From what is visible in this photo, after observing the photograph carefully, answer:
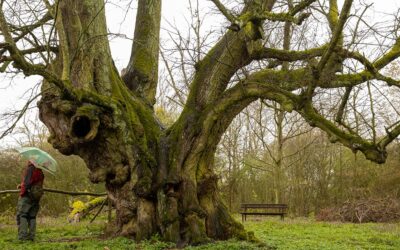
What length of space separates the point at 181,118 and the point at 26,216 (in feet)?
12.5

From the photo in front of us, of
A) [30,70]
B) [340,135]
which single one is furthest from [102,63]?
[340,135]

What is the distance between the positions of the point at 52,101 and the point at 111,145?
1405 millimetres

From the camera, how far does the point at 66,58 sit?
332 inches

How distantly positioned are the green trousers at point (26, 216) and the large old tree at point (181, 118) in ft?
5.03

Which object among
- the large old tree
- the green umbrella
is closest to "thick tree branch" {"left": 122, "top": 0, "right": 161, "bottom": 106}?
the large old tree

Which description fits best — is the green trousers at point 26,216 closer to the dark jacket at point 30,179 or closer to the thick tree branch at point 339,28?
the dark jacket at point 30,179

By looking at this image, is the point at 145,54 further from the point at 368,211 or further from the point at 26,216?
the point at 368,211

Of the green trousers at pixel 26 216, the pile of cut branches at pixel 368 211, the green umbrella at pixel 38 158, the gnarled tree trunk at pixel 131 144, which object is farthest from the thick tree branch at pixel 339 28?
the pile of cut branches at pixel 368 211

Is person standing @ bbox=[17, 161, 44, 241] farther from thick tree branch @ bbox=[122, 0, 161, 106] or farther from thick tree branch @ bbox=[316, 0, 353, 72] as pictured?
thick tree branch @ bbox=[316, 0, 353, 72]

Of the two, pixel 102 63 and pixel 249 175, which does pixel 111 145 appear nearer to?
pixel 102 63

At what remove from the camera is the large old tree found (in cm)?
840

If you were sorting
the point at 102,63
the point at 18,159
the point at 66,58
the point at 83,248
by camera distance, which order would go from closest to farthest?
the point at 83,248 < the point at 66,58 < the point at 102,63 < the point at 18,159

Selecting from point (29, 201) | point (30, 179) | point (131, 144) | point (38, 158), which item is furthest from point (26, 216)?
point (131, 144)

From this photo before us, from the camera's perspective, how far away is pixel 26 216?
31.0 ft
